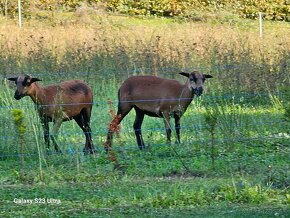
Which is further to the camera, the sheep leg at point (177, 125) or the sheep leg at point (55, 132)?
the sheep leg at point (177, 125)

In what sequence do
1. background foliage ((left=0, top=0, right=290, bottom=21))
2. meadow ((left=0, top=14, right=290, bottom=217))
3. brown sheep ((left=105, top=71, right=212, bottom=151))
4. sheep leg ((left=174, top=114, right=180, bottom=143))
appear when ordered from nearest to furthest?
meadow ((left=0, top=14, right=290, bottom=217)), sheep leg ((left=174, top=114, right=180, bottom=143)), brown sheep ((left=105, top=71, right=212, bottom=151)), background foliage ((left=0, top=0, right=290, bottom=21))

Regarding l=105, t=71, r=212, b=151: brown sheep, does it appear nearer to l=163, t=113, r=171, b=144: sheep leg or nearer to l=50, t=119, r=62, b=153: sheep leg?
l=163, t=113, r=171, b=144: sheep leg

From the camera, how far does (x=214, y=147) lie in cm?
1236

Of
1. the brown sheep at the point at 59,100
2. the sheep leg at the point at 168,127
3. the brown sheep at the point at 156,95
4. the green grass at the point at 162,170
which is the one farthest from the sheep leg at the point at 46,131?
the sheep leg at the point at 168,127

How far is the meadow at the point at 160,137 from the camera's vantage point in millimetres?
9859

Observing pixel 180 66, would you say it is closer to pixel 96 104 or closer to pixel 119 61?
pixel 119 61

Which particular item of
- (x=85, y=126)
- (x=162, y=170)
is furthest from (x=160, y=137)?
(x=162, y=170)

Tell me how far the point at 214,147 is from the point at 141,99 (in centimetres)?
220

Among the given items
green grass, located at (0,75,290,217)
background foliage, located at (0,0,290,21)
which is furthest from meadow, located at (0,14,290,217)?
background foliage, located at (0,0,290,21)

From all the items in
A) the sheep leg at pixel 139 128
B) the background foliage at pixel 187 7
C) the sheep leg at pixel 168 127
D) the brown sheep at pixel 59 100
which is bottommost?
the background foliage at pixel 187 7

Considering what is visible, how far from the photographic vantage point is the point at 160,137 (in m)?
14.2

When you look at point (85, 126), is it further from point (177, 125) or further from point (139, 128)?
point (177, 125)

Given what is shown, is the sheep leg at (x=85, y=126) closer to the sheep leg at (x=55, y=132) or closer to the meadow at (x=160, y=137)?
the meadow at (x=160, y=137)

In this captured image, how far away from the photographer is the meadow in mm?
9859
